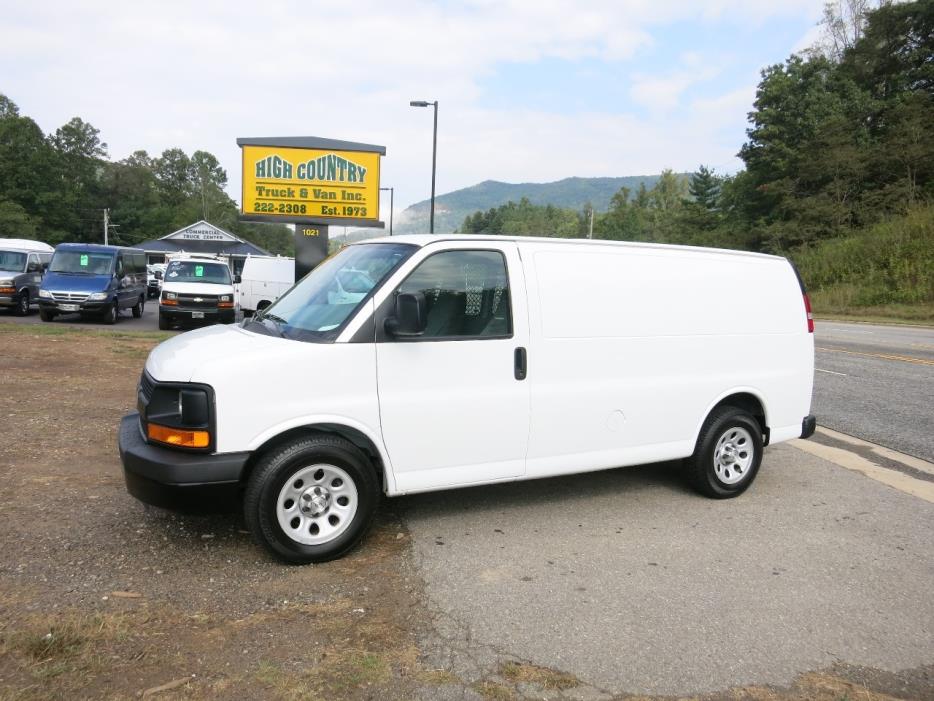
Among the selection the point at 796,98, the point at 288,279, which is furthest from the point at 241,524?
the point at 796,98

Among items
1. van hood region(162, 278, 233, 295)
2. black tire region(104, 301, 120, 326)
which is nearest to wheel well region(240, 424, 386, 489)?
van hood region(162, 278, 233, 295)

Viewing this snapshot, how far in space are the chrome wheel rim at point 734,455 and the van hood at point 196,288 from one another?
1521 cm

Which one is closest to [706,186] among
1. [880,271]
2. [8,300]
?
[880,271]

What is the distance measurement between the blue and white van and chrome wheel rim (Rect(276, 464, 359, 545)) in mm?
16500

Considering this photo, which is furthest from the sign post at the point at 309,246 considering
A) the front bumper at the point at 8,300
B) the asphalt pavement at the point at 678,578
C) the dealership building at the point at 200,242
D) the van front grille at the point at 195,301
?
the dealership building at the point at 200,242

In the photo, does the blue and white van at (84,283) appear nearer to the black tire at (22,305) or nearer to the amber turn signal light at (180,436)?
the black tire at (22,305)

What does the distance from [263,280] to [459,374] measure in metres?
17.3

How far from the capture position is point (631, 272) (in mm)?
4957

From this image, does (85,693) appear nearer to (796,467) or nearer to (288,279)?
(796,467)

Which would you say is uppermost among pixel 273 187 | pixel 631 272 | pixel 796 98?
pixel 796 98

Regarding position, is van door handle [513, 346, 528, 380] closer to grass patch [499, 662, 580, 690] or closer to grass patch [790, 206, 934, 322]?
grass patch [499, 662, 580, 690]

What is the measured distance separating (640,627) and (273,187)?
15.0 m

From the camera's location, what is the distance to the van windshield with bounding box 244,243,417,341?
4.22 meters

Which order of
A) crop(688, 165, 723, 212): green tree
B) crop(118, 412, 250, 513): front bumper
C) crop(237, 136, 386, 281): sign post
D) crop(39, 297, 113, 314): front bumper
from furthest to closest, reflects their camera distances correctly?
crop(688, 165, 723, 212): green tree < crop(39, 297, 113, 314): front bumper < crop(237, 136, 386, 281): sign post < crop(118, 412, 250, 513): front bumper
